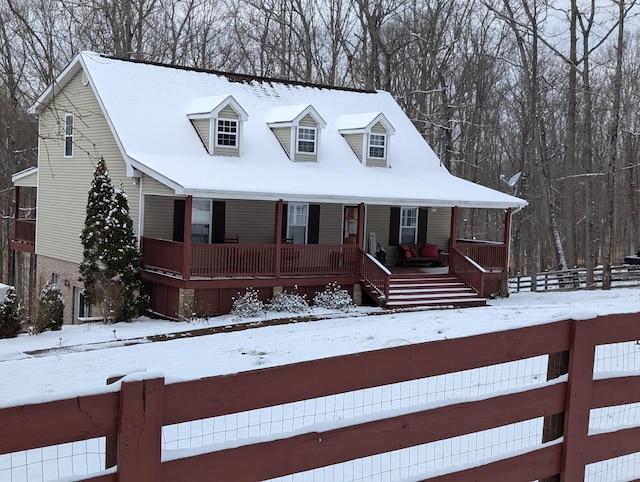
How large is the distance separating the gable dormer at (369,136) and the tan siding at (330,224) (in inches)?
86.2

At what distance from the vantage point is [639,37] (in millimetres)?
50594

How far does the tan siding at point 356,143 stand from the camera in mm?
26469

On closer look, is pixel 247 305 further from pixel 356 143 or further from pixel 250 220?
pixel 356 143

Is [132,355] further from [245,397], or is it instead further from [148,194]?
[245,397]

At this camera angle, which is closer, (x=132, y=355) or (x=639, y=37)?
(x=132, y=355)

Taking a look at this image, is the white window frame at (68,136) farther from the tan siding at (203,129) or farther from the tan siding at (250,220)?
the tan siding at (250,220)

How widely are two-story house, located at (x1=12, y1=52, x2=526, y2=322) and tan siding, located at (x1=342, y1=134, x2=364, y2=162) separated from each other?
0.07 m

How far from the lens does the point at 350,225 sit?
25828 mm

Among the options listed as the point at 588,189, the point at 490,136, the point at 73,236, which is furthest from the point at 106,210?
the point at 490,136

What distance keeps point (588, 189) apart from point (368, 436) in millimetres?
36251

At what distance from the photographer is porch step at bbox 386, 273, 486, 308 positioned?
72.3 feet

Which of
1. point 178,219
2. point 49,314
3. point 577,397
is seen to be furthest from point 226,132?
point 577,397

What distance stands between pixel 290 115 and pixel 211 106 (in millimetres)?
2950

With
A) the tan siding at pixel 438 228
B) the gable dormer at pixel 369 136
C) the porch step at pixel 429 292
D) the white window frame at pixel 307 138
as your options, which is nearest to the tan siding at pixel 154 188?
the white window frame at pixel 307 138
